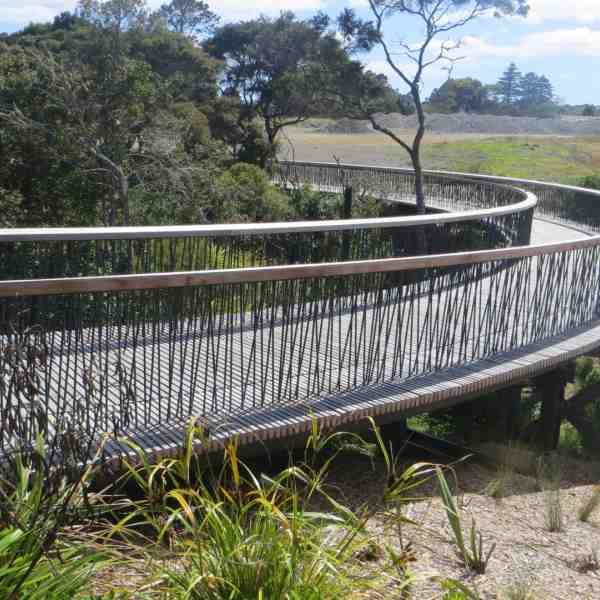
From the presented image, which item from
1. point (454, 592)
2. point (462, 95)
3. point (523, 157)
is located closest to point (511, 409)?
point (454, 592)

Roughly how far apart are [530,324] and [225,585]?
647 centimetres

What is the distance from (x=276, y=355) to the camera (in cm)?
657

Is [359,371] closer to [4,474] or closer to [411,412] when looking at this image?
[411,412]

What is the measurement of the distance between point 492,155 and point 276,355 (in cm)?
5353

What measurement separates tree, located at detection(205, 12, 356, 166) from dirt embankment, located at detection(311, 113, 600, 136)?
36.9 metres

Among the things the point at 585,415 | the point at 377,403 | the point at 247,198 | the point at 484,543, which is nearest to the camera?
the point at 484,543

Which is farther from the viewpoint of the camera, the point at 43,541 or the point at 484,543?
the point at 484,543

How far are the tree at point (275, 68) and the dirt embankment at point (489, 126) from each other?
36871 mm

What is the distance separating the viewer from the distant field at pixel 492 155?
160 ft

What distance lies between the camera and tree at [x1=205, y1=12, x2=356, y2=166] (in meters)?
36.8

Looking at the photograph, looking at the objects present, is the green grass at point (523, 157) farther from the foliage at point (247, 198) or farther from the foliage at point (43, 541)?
the foliage at point (43, 541)

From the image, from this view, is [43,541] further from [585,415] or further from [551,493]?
[585,415]

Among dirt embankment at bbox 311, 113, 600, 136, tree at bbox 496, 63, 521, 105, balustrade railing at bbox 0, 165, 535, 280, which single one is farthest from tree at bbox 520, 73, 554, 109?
balustrade railing at bbox 0, 165, 535, 280

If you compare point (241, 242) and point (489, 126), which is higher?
point (489, 126)
